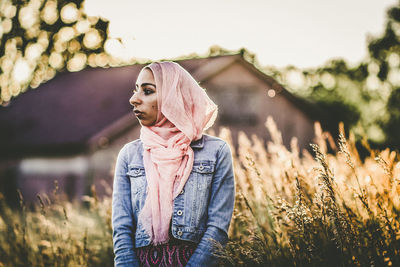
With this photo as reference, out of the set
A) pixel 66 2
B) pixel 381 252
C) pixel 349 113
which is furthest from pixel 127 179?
pixel 349 113

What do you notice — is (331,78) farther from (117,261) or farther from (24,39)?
(117,261)

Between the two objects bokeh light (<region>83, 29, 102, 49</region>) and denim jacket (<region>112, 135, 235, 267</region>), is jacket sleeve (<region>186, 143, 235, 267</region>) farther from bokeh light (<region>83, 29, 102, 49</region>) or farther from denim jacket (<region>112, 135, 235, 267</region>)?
bokeh light (<region>83, 29, 102, 49</region>)

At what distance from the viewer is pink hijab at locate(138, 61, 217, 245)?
2.13 m

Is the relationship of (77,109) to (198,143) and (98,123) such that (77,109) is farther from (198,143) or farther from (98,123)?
(198,143)

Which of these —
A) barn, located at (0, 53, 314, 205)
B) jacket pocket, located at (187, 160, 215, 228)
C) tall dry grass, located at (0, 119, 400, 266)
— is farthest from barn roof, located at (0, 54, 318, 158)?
jacket pocket, located at (187, 160, 215, 228)

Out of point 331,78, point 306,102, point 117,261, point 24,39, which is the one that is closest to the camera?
point 117,261

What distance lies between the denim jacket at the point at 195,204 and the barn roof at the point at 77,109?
13.4 metres

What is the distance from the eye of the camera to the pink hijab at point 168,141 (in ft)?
7.00

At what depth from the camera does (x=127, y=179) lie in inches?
91.1

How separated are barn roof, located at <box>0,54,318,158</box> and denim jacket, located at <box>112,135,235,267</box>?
13418 millimetres

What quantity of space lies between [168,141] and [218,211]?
522 mm

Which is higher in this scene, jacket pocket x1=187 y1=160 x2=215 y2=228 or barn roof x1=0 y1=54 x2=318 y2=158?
jacket pocket x1=187 y1=160 x2=215 y2=228

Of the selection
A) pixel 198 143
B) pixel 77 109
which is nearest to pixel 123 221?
pixel 198 143

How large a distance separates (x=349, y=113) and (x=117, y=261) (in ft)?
125
